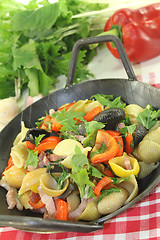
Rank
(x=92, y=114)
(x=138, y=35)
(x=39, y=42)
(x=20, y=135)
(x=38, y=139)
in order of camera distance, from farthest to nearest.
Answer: (x=39, y=42), (x=138, y=35), (x=20, y=135), (x=92, y=114), (x=38, y=139)

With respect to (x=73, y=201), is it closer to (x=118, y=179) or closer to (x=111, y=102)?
(x=118, y=179)

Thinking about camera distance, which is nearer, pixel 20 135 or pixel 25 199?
pixel 25 199

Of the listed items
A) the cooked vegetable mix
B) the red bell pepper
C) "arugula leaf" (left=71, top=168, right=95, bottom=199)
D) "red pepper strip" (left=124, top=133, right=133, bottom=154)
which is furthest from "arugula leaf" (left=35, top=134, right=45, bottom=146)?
the red bell pepper

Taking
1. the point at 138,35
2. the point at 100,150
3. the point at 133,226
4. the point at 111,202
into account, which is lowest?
the point at 133,226

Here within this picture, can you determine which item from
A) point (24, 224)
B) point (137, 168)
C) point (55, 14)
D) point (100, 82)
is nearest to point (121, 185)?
point (137, 168)

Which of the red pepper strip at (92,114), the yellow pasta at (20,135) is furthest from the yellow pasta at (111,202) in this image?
the yellow pasta at (20,135)

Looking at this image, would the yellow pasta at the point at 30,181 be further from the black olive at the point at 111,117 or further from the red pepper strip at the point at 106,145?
the black olive at the point at 111,117

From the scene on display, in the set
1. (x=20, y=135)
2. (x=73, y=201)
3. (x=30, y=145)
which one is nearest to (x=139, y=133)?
(x=73, y=201)

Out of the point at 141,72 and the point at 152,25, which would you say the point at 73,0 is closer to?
the point at 152,25
